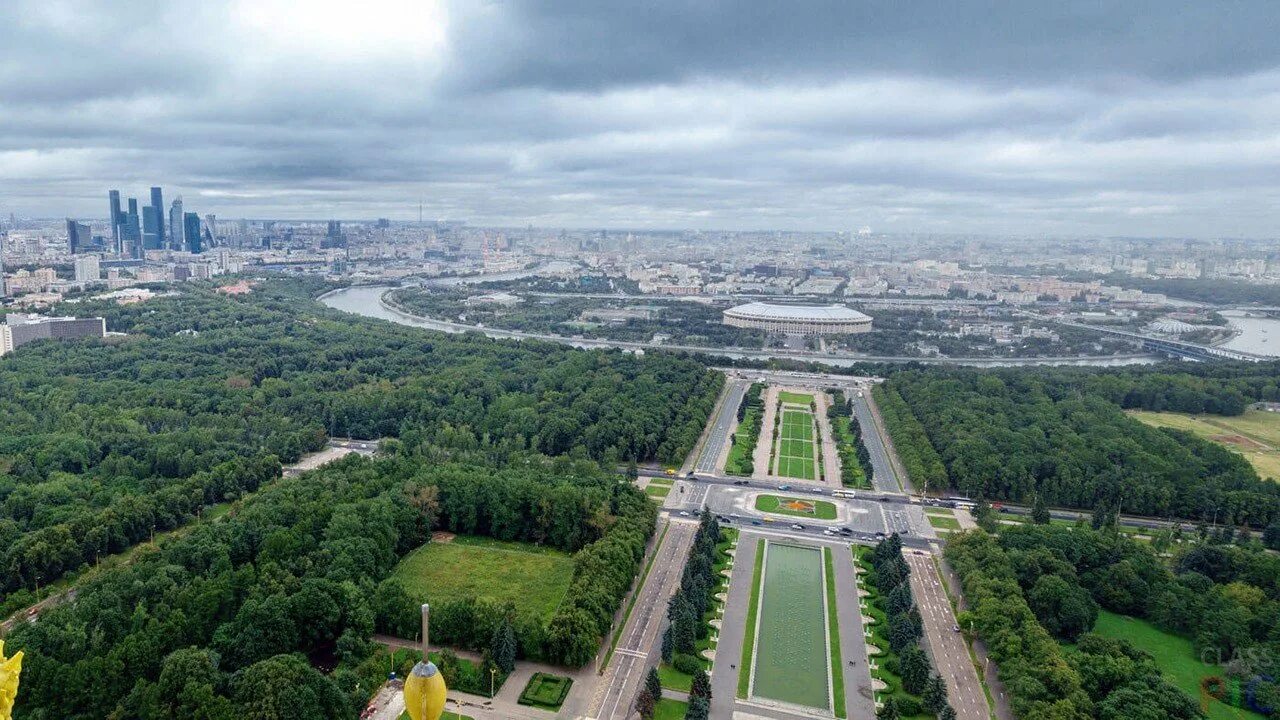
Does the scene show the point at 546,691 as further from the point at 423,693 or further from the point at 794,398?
the point at 794,398

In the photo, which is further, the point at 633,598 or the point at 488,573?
the point at 488,573

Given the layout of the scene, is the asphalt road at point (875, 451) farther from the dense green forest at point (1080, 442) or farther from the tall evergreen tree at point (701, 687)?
the tall evergreen tree at point (701, 687)

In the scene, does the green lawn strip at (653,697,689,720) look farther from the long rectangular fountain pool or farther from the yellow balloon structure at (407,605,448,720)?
the yellow balloon structure at (407,605,448,720)

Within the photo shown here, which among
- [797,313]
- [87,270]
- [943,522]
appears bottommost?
[943,522]

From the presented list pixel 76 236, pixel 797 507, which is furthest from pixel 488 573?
pixel 76 236

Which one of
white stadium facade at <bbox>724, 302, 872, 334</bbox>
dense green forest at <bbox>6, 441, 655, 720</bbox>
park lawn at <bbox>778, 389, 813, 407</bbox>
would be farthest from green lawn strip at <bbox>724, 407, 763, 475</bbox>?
white stadium facade at <bbox>724, 302, 872, 334</bbox>

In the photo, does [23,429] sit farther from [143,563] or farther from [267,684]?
[267,684]

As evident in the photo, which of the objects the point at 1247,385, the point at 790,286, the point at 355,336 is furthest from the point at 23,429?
the point at 790,286
